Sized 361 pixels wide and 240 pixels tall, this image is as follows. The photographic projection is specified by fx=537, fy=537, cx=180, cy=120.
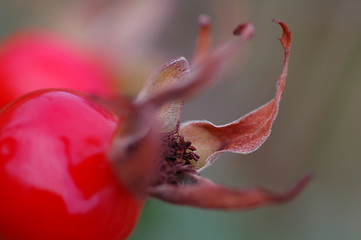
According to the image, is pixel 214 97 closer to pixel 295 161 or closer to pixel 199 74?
pixel 295 161

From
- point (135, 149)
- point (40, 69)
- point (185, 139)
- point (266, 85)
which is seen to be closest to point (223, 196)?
point (135, 149)

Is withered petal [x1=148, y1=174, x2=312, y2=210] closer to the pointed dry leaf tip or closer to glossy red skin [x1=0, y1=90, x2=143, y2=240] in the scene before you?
glossy red skin [x1=0, y1=90, x2=143, y2=240]

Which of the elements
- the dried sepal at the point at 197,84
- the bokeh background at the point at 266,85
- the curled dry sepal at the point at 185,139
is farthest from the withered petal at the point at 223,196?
the bokeh background at the point at 266,85

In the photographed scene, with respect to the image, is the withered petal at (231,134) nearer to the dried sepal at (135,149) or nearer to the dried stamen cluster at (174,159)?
the dried stamen cluster at (174,159)

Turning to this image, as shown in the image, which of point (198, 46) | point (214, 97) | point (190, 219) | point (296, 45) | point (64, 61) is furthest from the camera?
point (214, 97)

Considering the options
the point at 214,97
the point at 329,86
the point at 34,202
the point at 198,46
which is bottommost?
the point at 34,202

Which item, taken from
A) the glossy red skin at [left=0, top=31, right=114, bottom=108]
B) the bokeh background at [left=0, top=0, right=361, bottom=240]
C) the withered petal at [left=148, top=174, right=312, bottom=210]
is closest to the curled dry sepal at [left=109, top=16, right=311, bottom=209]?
the withered petal at [left=148, top=174, right=312, bottom=210]

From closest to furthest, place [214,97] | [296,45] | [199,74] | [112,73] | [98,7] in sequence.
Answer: [199,74] < [112,73] < [98,7] < [296,45] < [214,97]

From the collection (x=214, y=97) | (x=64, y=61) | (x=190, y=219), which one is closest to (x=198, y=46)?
(x=64, y=61)

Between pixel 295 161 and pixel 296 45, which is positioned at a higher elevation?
pixel 296 45
